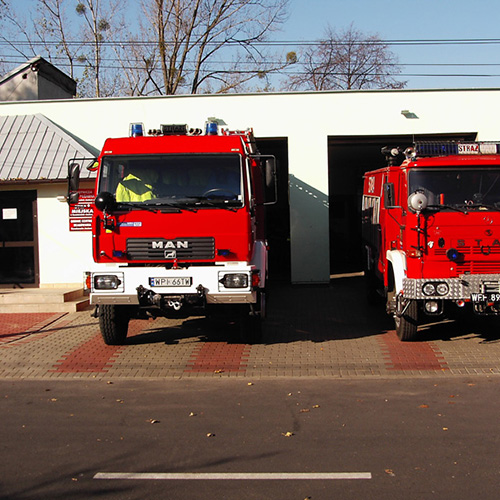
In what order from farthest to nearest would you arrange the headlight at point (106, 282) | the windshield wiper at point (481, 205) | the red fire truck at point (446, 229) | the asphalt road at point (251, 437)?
the windshield wiper at point (481, 205), the red fire truck at point (446, 229), the headlight at point (106, 282), the asphalt road at point (251, 437)

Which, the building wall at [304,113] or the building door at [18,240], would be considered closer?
the building door at [18,240]

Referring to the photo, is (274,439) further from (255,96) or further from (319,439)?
(255,96)

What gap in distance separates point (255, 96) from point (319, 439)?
40.2 ft

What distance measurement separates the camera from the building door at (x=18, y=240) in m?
15.5

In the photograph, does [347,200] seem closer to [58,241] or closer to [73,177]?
[58,241]

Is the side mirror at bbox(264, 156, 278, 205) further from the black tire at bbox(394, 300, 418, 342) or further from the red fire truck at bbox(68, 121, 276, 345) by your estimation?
the black tire at bbox(394, 300, 418, 342)

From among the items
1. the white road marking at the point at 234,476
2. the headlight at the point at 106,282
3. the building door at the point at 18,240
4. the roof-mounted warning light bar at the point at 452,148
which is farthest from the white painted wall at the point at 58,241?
the white road marking at the point at 234,476

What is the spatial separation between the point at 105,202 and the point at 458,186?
5.19 m

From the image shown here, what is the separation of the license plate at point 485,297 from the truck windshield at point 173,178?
3.58m

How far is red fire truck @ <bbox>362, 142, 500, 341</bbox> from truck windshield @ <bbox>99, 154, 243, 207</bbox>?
8.64ft

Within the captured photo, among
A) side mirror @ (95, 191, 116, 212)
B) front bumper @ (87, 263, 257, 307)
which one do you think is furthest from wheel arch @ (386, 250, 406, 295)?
side mirror @ (95, 191, 116, 212)

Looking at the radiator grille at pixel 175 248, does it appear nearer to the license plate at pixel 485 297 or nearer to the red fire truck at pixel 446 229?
the red fire truck at pixel 446 229

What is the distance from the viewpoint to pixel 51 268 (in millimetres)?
15414

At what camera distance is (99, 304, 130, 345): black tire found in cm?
976
